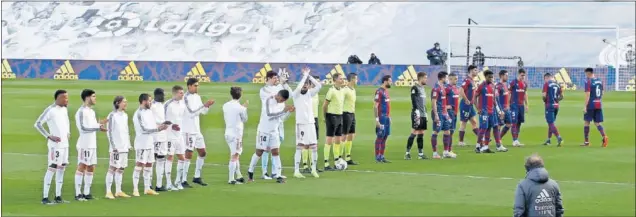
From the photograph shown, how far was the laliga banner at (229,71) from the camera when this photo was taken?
56.3m

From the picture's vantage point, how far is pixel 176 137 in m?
21.2

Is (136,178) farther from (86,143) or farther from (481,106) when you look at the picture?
(481,106)

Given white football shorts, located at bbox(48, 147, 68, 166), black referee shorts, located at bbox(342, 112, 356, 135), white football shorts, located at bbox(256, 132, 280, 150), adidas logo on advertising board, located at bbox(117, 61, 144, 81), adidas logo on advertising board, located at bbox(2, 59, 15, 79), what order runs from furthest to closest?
adidas logo on advertising board, located at bbox(2, 59, 15, 79), adidas logo on advertising board, located at bbox(117, 61, 144, 81), black referee shorts, located at bbox(342, 112, 356, 135), white football shorts, located at bbox(256, 132, 280, 150), white football shorts, located at bbox(48, 147, 68, 166)

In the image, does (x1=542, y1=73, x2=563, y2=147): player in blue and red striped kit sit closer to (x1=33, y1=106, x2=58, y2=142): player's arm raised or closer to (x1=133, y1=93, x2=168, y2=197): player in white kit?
(x1=133, y1=93, x2=168, y2=197): player in white kit

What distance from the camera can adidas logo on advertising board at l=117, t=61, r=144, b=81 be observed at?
216 feet

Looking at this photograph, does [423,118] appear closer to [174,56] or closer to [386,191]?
[386,191]

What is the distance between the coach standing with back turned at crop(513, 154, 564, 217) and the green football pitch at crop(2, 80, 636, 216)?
196 inches

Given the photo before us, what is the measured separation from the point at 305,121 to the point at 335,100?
153 cm

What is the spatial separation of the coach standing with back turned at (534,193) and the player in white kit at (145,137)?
28.3ft

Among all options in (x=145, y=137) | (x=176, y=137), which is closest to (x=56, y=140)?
(x=145, y=137)

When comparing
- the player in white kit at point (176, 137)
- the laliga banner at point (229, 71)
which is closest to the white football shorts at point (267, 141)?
the player in white kit at point (176, 137)

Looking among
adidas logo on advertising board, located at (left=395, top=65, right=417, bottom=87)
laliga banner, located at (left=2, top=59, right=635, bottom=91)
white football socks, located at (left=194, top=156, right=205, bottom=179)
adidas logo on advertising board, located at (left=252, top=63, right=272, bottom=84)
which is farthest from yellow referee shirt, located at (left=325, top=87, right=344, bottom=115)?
adidas logo on advertising board, located at (left=252, top=63, right=272, bottom=84)

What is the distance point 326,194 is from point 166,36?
60.4 meters

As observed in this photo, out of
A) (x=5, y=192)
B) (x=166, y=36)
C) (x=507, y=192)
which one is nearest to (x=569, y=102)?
(x=507, y=192)
